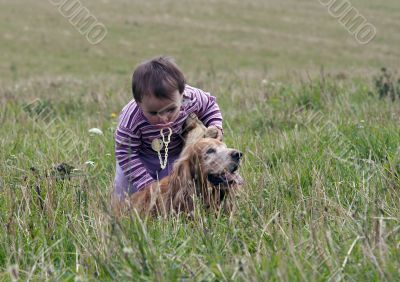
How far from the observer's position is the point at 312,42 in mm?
28297

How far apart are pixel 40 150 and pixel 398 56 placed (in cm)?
1992

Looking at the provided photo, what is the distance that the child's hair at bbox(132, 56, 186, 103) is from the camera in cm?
446

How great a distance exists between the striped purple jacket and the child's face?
0.10m

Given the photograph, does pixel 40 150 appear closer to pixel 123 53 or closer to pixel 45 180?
pixel 45 180

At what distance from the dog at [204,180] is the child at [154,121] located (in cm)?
23

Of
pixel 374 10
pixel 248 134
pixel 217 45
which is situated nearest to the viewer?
pixel 248 134

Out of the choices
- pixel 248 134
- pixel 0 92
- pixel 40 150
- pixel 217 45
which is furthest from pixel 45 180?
pixel 217 45

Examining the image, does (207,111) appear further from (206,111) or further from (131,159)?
(131,159)

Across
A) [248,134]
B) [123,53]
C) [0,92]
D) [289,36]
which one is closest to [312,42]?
[289,36]

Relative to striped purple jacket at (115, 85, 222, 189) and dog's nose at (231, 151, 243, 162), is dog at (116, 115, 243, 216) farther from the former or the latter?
striped purple jacket at (115, 85, 222, 189)

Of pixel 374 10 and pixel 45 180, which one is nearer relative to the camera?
pixel 45 180

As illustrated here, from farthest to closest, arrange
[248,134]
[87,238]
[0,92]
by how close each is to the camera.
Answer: [0,92]
[248,134]
[87,238]

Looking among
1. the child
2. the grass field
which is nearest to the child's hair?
the child

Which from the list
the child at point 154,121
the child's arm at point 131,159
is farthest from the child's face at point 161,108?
the child's arm at point 131,159
